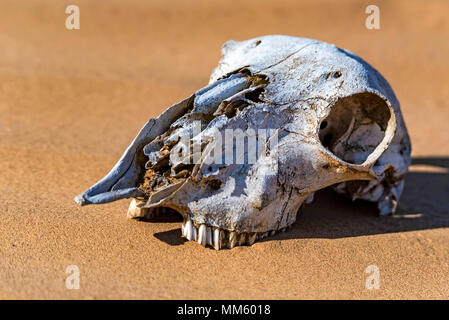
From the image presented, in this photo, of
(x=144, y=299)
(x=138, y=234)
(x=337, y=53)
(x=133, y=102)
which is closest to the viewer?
(x=144, y=299)

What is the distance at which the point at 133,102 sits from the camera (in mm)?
7230

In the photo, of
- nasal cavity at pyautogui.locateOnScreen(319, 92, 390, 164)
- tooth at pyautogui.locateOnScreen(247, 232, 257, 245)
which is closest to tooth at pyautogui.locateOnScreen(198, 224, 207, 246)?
tooth at pyautogui.locateOnScreen(247, 232, 257, 245)

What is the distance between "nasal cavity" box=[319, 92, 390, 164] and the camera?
14.0ft

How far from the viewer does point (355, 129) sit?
14.2 ft

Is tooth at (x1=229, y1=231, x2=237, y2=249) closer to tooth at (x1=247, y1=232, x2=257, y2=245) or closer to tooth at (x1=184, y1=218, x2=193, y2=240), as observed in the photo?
tooth at (x1=247, y1=232, x2=257, y2=245)

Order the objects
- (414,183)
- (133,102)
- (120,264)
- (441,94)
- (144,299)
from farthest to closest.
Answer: (441,94) → (133,102) → (414,183) → (120,264) → (144,299)

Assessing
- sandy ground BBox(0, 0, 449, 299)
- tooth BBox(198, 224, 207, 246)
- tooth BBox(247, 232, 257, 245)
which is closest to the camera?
sandy ground BBox(0, 0, 449, 299)

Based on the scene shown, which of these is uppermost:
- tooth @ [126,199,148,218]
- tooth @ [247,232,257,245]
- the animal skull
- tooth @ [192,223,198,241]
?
the animal skull

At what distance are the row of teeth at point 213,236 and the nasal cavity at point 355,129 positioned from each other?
38.6 inches

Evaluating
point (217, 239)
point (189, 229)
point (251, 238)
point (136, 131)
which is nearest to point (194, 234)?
point (189, 229)

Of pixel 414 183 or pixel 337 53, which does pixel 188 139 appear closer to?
pixel 337 53

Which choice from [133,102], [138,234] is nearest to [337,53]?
[138,234]

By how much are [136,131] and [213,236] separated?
2874mm

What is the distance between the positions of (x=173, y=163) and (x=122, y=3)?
7.94 meters
